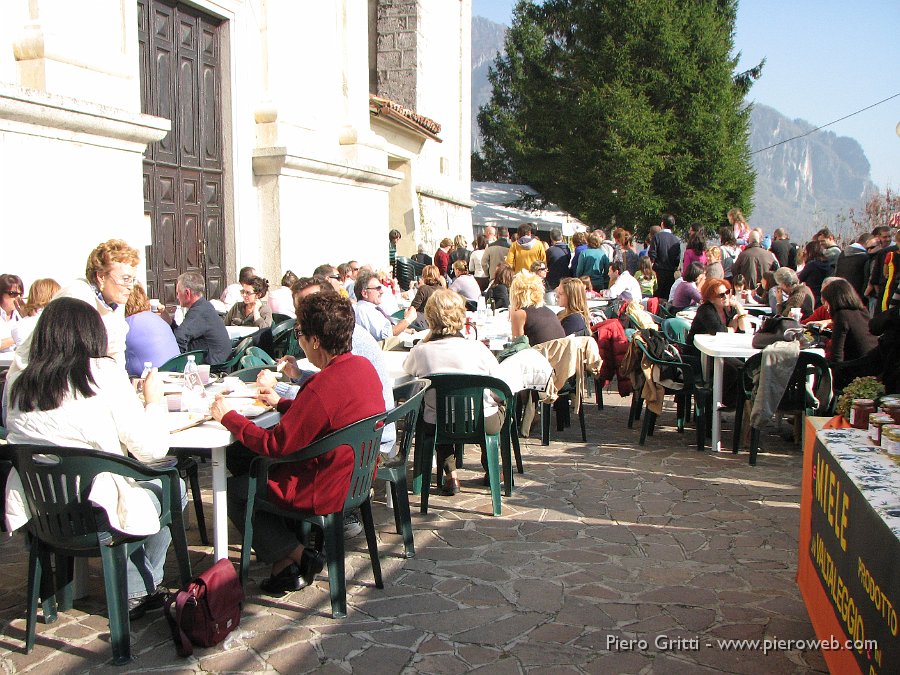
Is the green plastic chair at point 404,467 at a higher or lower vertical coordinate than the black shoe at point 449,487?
higher

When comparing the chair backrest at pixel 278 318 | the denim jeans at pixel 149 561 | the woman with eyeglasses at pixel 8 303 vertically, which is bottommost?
the denim jeans at pixel 149 561

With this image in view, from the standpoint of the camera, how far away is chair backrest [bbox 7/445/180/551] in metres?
3.29

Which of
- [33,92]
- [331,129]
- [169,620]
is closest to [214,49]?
[331,129]

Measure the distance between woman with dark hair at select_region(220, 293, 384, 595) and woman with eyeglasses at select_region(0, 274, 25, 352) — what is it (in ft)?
12.0

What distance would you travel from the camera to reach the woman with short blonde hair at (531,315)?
7.35m

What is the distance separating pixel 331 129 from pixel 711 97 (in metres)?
23.0

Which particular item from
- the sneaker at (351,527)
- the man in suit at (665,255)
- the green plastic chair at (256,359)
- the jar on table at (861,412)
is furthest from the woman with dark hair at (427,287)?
the man in suit at (665,255)

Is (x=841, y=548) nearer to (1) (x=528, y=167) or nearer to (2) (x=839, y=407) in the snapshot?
(2) (x=839, y=407)

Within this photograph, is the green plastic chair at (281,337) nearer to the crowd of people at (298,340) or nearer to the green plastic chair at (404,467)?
the crowd of people at (298,340)

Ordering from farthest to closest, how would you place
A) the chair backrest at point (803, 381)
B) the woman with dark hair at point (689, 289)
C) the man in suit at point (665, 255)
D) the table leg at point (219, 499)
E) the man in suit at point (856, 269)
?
the man in suit at point (665, 255) → the woman with dark hair at point (689, 289) → the man in suit at point (856, 269) → the chair backrest at point (803, 381) → the table leg at point (219, 499)

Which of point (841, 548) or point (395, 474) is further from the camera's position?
point (395, 474)

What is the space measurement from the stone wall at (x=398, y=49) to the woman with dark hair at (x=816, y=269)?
13292 mm

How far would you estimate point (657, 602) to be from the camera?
13.4 ft

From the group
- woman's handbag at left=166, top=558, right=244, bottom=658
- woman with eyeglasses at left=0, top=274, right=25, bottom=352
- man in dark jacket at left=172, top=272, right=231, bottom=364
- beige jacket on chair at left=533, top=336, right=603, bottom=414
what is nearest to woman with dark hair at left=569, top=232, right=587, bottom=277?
beige jacket on chair at left=533, top=336, right=603, bottom=414
